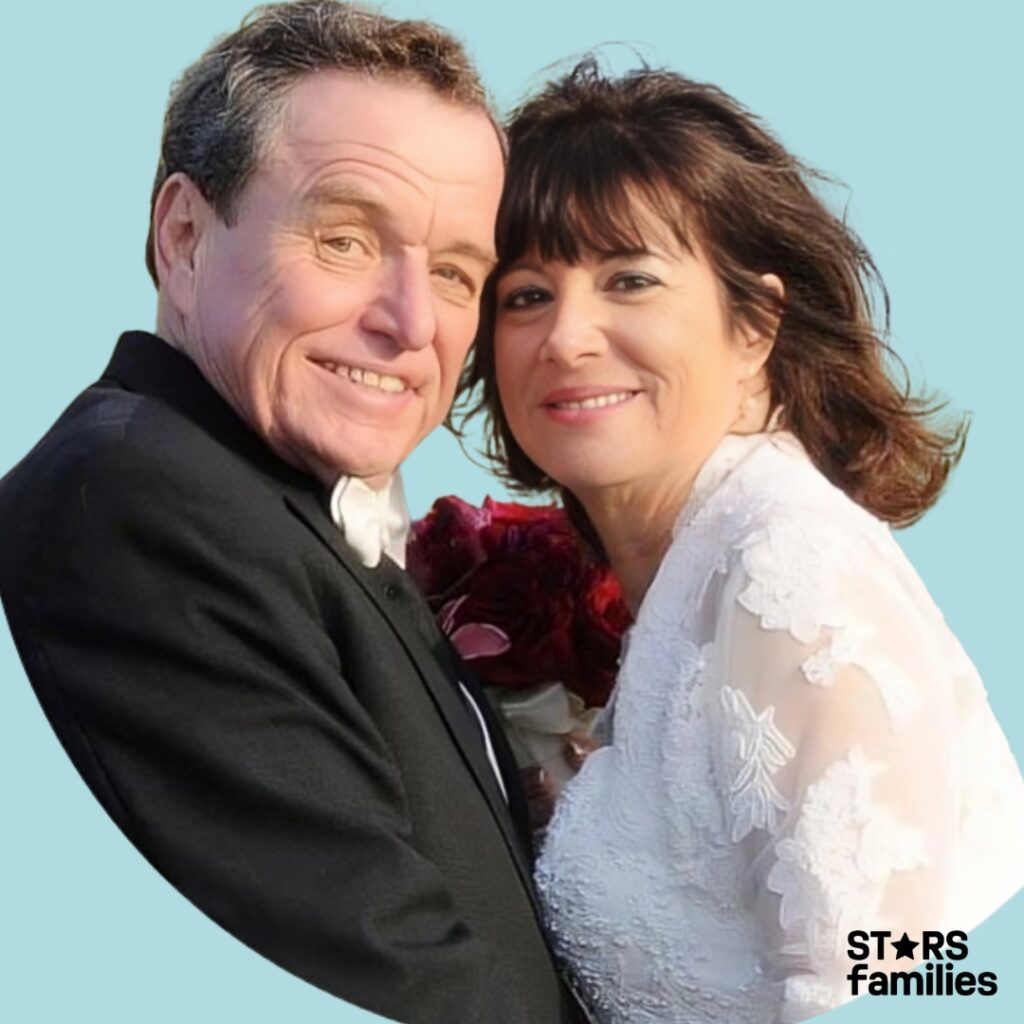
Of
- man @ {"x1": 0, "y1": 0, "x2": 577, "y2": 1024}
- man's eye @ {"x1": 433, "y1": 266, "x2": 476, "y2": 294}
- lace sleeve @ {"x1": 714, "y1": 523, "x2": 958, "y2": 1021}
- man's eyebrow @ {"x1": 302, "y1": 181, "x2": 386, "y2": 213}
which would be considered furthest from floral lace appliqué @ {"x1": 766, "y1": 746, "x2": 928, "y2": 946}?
man's eyebrow @ {"x1": 302, "y1": 181, "x2": 386, "y2": 213}

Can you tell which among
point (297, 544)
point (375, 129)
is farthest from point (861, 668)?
point (375, 129)

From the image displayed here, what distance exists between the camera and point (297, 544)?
243 cm

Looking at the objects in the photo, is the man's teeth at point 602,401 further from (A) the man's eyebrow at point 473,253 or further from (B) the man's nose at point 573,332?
(A) the man's eyebrow at point 473,253

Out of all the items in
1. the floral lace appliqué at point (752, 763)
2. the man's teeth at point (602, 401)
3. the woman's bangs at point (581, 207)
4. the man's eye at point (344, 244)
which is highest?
the woman's bangs at point (581, 207)

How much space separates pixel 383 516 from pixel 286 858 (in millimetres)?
666

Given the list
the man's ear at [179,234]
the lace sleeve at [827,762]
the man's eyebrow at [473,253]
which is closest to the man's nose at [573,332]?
the man's eyebrow at [473,253]

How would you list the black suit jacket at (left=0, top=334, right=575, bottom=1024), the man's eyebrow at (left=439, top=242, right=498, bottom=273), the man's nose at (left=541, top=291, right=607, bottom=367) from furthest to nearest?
the man's nose at (left=541, top=291, right=607, bottom=367) < the man's eyebrow at (left=439, top=242, right=498, bottom=273) < the black suit jacket at (left=0, top=334, right=575, bottom=1024)

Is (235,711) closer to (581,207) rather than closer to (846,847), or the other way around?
(846,847)

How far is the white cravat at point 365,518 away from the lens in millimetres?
2594

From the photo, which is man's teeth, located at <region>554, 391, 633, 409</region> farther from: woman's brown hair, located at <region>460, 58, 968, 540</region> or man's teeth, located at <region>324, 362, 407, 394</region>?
man's teeth, located at <region>324, 362, 407, 394</region>

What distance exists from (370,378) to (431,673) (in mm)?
458

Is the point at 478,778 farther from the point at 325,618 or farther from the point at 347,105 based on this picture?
the point at 347,105

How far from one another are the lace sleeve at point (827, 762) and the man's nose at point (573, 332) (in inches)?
20.6

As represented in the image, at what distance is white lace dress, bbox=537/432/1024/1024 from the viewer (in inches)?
99.1
